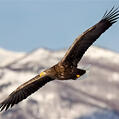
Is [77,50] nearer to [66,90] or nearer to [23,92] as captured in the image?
[23,92]

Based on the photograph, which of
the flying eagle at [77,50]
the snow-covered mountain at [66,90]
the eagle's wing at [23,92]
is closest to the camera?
the flying eagle at [77,50]

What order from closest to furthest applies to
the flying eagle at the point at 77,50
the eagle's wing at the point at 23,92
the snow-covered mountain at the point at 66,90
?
the flying eagle at the point at 77,50
the eagle's wing at the point at 23,92
the snow-covered mountain at the point at 66,90

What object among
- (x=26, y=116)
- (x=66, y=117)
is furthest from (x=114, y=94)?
(x=26, y=116)

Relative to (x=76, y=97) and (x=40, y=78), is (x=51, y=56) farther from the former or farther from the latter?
(x=40, y=78)

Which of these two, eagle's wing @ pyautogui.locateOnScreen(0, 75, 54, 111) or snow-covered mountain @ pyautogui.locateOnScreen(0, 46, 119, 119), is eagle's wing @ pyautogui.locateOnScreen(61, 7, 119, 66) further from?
snow-covered mountain @ pyautogui.locateOnScreen(0, 46, 119, 119)

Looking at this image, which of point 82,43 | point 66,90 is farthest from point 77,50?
point 66,90

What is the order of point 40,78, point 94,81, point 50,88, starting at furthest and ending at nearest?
point 94,81 → point 50,88 → point 40,78

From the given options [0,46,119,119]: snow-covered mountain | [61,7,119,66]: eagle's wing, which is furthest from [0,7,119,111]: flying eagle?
[0,46,119,119]: snow-covered mountain

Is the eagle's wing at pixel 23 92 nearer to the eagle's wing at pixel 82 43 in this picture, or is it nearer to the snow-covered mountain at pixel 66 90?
the eagle's wing at pixel 82 43

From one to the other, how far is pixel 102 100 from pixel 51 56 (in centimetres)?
1672

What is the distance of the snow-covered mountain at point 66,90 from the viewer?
12850cm

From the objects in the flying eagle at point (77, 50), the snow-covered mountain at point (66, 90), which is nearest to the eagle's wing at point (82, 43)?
the flying eagle at point (77, 50)

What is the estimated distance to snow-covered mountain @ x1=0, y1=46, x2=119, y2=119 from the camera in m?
128

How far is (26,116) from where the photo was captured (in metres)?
131
